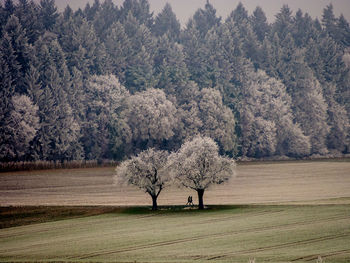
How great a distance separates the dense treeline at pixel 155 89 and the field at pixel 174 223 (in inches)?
1307

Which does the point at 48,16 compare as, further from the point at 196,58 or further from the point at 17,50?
the point at 196,58

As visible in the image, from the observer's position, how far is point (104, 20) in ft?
604

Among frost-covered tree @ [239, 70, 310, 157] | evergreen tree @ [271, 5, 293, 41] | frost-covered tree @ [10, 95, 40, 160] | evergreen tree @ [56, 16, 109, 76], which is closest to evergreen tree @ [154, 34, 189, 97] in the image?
evergreen tree @ [56, 16, 109, 76]

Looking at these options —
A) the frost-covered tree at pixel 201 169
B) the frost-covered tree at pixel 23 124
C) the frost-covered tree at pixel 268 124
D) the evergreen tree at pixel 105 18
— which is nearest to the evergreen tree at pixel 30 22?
the frost-covered tree at pixel 23 124

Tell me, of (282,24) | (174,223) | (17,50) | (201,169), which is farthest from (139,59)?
(174,223)

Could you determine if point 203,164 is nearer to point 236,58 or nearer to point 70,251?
point 70,251

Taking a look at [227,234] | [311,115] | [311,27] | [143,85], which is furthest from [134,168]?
[311,27]

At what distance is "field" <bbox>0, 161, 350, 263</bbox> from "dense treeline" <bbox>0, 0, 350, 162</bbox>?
33210 mm

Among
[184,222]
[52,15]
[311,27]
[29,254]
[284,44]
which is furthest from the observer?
[311,27]

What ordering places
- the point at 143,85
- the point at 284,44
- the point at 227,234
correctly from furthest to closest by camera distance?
the point at 284,44
the point at 143,85
the point at 227,234

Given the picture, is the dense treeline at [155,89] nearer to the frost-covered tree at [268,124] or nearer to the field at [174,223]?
the frost-covered tree at [268,124]

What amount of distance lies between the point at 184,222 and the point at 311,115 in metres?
113

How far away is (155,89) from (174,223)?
8951cm

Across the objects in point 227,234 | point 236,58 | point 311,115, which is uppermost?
point 236,58
